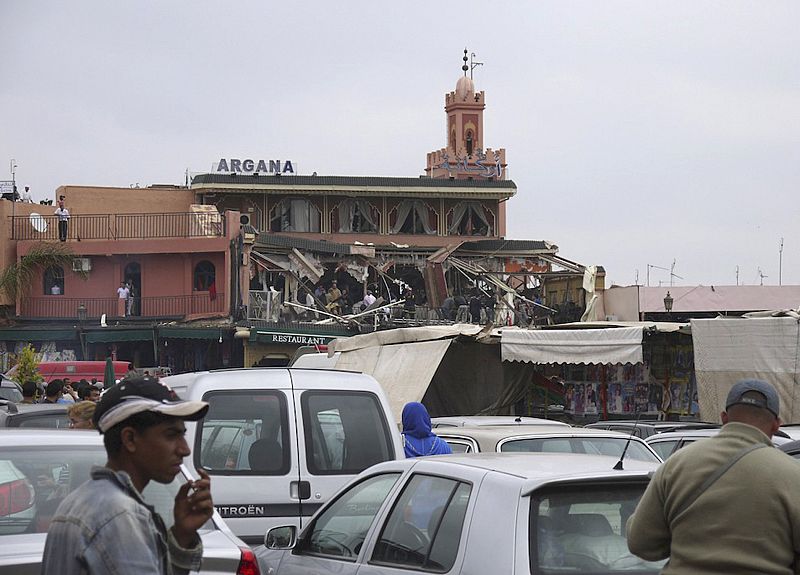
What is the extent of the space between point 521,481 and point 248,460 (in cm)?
433

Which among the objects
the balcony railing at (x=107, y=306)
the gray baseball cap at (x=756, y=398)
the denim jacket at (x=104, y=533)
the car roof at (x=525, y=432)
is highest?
the balcony railing at (x=107, y=306)

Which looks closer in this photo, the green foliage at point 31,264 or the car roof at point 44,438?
the car roof at point 44,438

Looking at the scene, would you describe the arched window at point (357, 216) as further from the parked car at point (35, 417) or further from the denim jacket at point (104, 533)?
the denim jacket at point (104, 533)

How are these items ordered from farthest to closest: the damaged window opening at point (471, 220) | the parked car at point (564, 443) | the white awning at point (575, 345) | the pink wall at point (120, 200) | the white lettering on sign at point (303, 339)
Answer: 1. the damaged window opening at point (471, 220)
2. the pink wall at point (120, 200)
3. the white lettering on sign at point (303, 339)
4. the white awning at point (575, 345)
5. the parked car at point (564, 443)

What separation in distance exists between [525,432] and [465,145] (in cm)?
6390

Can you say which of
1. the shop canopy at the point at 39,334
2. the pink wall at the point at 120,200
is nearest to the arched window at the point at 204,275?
the shop canopy at the point at 39,334

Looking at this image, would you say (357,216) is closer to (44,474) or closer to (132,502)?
(44,474)

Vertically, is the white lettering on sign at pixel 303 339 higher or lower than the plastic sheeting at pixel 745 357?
higher

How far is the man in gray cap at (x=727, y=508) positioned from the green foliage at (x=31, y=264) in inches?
1784

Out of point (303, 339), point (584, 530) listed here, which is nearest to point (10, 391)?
point (584, 530)

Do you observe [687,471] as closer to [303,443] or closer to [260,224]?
[303,443]

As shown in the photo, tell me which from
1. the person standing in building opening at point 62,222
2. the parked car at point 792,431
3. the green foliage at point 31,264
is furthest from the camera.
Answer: the person standing in building opening at point 62,222

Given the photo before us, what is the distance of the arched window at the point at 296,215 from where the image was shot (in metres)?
58.2

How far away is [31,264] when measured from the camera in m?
47.9
